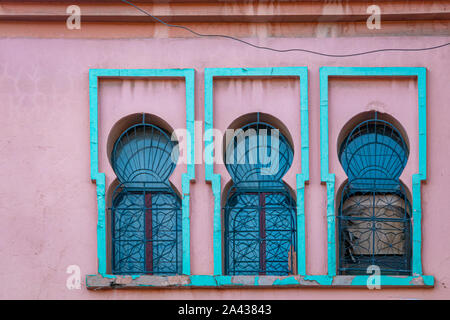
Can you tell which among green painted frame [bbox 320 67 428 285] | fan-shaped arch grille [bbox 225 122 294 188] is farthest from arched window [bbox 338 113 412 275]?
fan-shaped arch grille [bbox 225 122 294 188]

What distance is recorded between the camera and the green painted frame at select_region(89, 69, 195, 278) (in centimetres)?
607

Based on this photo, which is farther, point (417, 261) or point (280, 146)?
point (280, 146)

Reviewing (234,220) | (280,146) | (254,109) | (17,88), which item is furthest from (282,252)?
(17,88)

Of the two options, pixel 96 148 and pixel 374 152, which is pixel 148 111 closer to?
pixel 96 148

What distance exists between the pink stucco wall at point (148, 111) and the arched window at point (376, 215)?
0.21 m

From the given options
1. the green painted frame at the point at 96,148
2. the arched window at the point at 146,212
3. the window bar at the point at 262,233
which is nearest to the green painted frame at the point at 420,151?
the window bar at the point at 262,233

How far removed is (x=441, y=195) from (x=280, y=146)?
1664 millimetres

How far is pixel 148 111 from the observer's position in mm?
6297

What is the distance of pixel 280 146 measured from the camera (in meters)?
6.44

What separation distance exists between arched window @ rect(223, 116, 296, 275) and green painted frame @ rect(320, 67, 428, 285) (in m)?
0.41

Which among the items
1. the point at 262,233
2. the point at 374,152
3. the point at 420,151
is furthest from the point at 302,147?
the point at 420,151

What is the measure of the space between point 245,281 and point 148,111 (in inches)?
76.9

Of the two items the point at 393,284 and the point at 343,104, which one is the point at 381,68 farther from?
the point at 393,284

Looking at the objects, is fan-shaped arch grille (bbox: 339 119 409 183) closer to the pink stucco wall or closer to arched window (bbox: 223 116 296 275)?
the pink stucco wall
